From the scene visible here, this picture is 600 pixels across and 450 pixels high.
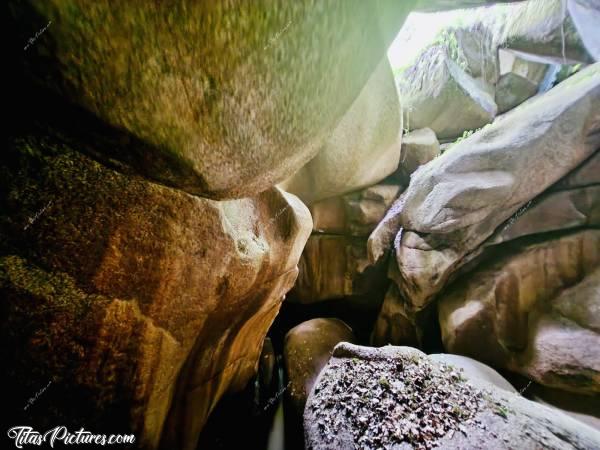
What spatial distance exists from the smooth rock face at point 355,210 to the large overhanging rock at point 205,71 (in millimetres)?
6622

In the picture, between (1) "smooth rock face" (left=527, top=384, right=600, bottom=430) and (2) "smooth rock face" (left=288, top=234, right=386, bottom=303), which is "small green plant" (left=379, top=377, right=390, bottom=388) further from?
(2) "smooth rock face" (left=288, top=234, right=386, bottom=303)

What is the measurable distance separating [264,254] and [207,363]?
7.48 ft

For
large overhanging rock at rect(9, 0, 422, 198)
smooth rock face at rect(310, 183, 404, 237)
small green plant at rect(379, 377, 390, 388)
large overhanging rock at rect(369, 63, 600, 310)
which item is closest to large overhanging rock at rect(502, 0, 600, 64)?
large overhanging rock at rect(369, 63, 600, 310)

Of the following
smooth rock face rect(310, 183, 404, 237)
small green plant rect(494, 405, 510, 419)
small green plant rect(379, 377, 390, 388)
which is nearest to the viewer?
small green plant rect(494, 405, 510, 419)

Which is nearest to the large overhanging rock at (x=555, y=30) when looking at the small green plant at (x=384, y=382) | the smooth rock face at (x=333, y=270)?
the smooth rock face at (x=333, y=270)

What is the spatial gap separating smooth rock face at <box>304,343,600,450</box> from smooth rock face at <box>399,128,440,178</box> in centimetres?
698

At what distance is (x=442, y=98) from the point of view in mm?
8719

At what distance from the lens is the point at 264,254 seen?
420 cm

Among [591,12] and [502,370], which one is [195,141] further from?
[591,12]

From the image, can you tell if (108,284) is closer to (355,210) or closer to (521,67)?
(355,210)

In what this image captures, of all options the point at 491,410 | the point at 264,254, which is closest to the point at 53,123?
the point at 264,254

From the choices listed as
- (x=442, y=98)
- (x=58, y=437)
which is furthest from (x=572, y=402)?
(x=442, y=98)

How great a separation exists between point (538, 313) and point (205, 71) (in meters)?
7.97

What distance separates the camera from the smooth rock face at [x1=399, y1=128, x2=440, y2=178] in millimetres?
8609
